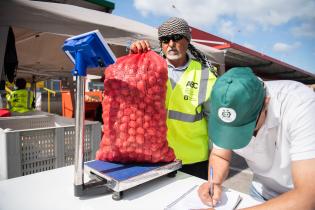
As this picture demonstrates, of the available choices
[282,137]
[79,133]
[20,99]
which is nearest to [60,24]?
[79,133]

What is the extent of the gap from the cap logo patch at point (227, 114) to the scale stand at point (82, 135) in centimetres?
37

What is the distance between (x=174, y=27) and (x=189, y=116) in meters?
0.50

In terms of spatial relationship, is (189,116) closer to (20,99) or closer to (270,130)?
(270,130)

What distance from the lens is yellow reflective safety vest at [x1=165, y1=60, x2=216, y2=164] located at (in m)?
1.31

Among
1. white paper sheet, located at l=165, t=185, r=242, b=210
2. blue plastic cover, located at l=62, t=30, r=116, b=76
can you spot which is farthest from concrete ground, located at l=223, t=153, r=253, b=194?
blue plastic cover, located at l=62, t=30, r=116, b=76

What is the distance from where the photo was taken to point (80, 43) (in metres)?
0.83

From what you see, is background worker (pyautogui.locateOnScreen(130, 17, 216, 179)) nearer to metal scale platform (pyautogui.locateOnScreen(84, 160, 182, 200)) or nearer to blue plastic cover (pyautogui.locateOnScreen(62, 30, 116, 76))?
metal scale platform (pyautogui.locateOnScreen(84, 160, 182, 200))

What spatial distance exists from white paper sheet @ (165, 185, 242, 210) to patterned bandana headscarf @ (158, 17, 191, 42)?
0.83m

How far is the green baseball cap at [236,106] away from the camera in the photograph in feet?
2.60

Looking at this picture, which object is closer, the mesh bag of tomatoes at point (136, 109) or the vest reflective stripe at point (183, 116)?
the mesh bag of tomatoes at point (136, 109)

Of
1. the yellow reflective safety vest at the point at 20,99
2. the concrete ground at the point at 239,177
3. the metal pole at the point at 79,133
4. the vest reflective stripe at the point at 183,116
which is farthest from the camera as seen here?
the yellow reflective safety vest at the point at 20,99

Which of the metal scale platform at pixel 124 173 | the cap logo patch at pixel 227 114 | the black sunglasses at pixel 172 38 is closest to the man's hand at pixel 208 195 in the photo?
the metal scale platform at pixel 124 173

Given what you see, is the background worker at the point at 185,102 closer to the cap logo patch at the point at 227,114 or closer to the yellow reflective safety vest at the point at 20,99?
the cap logo patch at the point at 227,114

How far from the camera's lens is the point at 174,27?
4.42 feet
